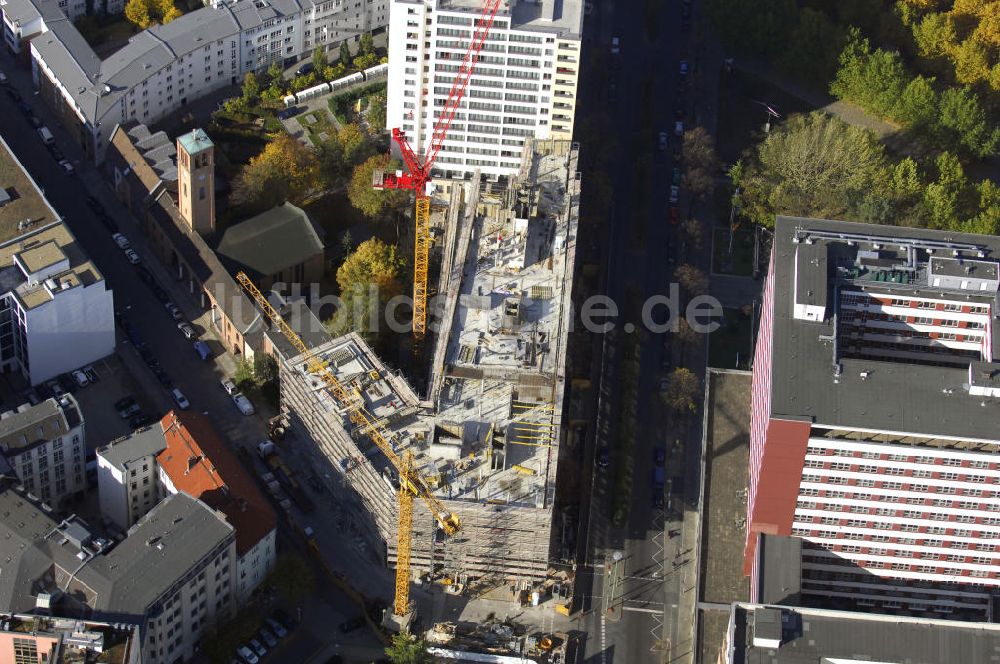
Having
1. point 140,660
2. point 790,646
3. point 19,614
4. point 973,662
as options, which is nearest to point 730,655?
point 790,646

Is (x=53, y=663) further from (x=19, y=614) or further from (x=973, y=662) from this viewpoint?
(x=973, y=662)

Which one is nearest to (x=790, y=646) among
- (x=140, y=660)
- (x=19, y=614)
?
(x=140, y=660)

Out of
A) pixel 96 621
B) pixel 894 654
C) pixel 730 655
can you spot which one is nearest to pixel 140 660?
pixel 96 621

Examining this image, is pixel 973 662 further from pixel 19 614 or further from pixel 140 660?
pixel 19 614

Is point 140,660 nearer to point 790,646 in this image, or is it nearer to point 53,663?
point 53,663
